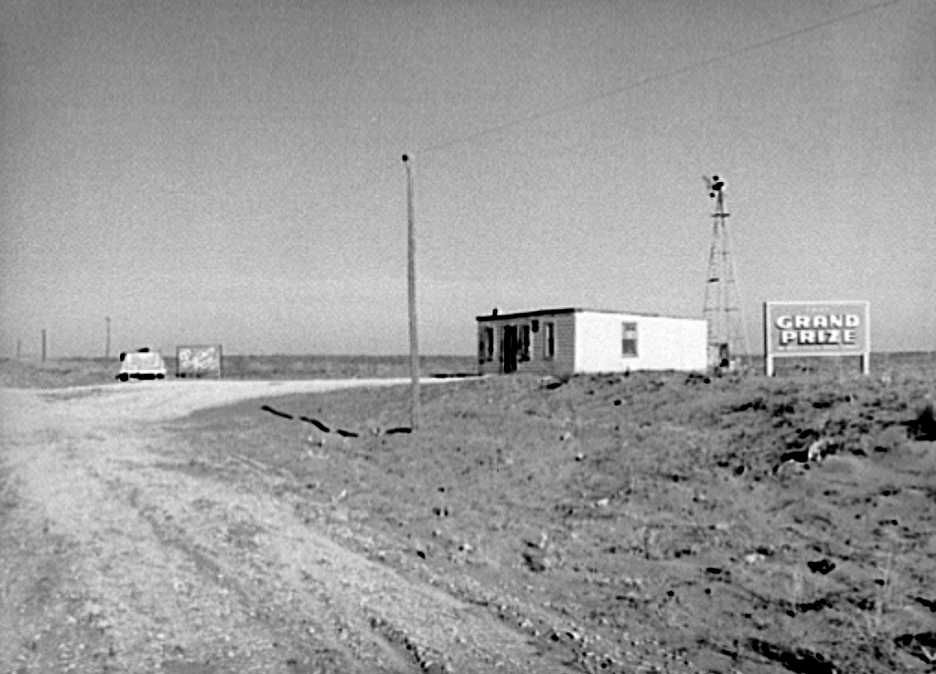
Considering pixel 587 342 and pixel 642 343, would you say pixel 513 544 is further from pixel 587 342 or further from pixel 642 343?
pixel 642 343

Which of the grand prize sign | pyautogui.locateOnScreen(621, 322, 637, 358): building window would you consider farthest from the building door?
the grand prize sign

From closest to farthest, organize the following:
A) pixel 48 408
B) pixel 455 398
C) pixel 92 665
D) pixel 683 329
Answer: pixel 92 665 < pixel 455 398 < pixel 48 408 < pixel 683 329

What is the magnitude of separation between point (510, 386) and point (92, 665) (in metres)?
20.6

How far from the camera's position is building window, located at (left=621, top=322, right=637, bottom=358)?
35531 mm

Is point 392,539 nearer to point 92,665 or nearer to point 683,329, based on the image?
point 92,665

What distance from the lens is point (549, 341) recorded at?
34906mm

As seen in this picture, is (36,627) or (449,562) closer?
(36,627)

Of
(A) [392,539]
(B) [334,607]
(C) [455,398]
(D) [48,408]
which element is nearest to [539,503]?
(A) [392,539]

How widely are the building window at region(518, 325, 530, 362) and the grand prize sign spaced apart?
12.8 meters

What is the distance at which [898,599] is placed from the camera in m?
7.39

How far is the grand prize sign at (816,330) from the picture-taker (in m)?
24.8

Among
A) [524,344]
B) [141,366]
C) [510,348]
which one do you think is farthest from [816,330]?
[141,366]

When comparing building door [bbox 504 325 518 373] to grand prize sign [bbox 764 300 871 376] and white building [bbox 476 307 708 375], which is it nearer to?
white building [bbox 476 307 708 375]

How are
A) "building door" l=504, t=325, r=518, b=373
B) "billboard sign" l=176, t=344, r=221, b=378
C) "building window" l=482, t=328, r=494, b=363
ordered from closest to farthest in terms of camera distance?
"building door" l=504, t=325, r=518, b=373 < "building window" l=482, t=328, r=494, b=363 < "billboard sign" l=176, t=344, r=221, b=378
